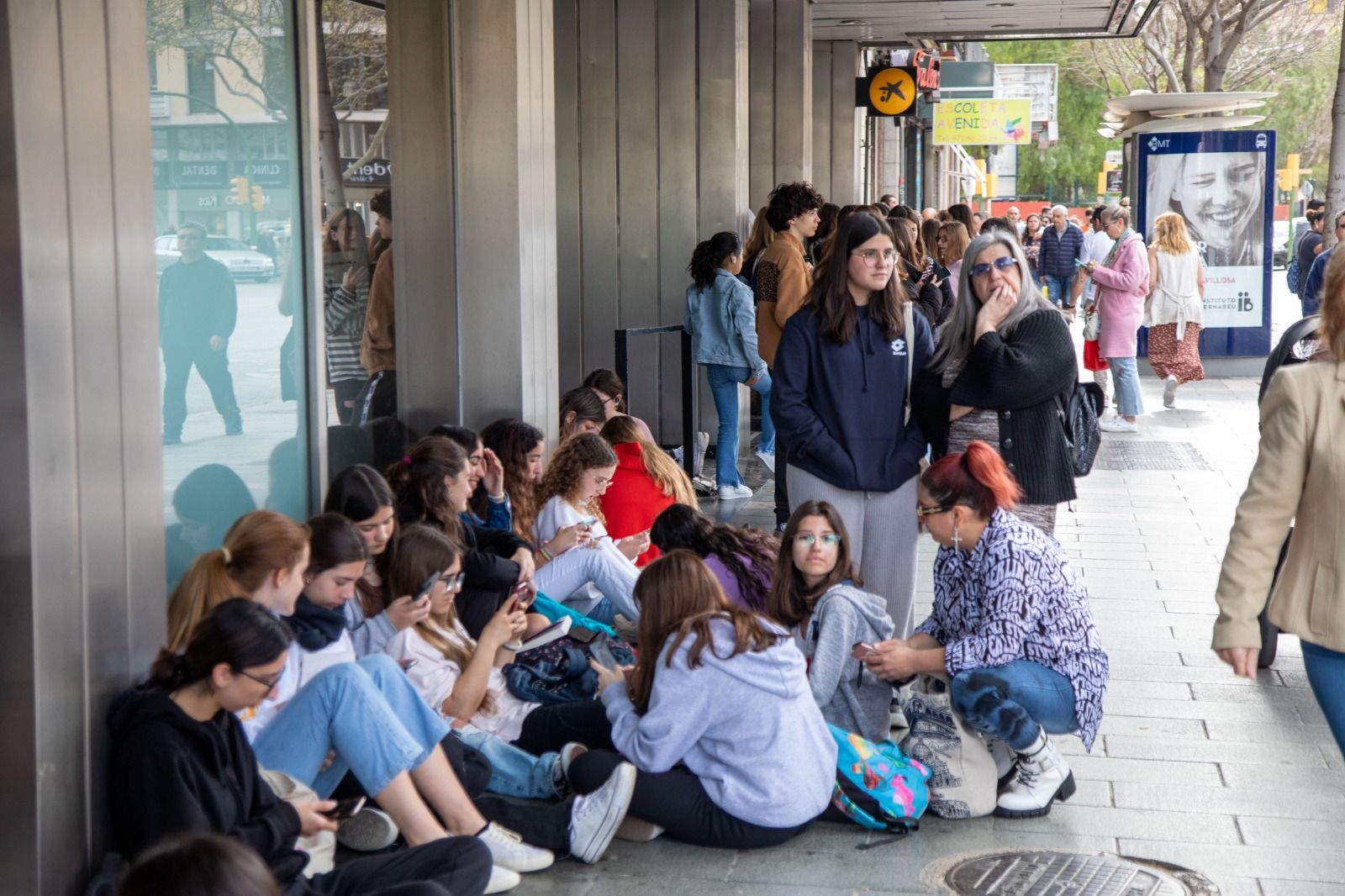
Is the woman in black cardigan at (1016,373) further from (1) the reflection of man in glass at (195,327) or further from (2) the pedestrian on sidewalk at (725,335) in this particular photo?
(2) the pedestrian on sidewalk at (725,335)

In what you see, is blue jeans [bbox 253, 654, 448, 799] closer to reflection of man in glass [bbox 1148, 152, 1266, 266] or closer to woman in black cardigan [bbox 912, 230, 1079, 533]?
woman in black cardigan [bbox 912, 230, 1079, 533]

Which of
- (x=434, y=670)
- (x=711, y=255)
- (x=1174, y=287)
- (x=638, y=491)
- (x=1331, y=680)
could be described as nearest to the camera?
(x=1331, y=680)

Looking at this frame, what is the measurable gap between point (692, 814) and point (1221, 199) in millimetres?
15543

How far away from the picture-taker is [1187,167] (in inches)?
731

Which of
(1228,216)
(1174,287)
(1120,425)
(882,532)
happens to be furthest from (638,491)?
(1228,216)

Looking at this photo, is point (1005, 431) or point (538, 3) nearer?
point (1005, 431)

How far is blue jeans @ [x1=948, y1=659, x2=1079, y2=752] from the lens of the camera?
16.5 feet

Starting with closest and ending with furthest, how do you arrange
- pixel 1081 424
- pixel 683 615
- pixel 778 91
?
pixel 683 615 → pixel 1081 424 → pixel 778 91

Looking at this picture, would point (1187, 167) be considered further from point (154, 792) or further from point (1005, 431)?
point (154, 792)

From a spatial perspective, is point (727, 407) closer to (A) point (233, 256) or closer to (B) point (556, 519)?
(B) point (556, 519)

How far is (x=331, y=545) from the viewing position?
4.73 m

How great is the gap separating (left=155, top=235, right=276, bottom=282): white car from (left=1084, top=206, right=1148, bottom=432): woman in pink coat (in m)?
9.66

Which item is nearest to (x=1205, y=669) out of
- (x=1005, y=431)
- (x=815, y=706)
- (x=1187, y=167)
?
(x=1005, y=431)

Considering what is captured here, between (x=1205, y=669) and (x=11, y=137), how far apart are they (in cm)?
535
